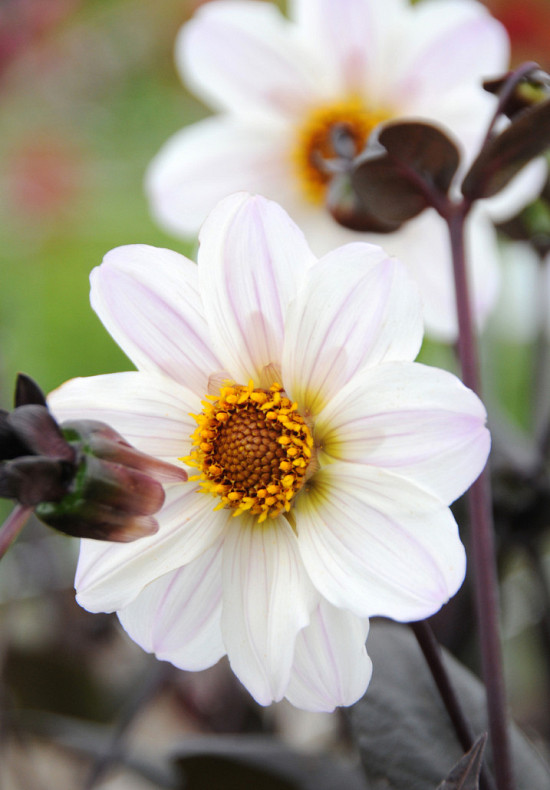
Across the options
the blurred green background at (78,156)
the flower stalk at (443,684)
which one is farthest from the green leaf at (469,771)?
the blurred green background at (78,156)

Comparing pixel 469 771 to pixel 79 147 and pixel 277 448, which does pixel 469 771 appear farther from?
pixel 79 147

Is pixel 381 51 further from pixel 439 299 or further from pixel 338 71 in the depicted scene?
pixel 439 299

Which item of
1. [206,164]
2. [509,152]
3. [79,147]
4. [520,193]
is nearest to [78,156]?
[79,147]

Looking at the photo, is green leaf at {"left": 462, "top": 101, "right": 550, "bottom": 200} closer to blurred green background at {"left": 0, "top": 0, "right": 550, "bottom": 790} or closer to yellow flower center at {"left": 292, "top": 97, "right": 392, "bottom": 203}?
yellow flower center at {"left": 292, "top": 97, "right": 392, "bottom": 203}

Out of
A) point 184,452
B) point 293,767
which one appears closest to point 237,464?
point 184,452

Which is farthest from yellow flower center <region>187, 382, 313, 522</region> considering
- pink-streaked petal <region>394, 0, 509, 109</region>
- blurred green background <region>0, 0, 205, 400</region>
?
blurred green background <region>0, 0, 205, 400</region>

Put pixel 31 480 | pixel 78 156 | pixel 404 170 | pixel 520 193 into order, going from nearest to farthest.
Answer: pixel 31 480 → pixel 404 170 → pixel 520 193 → pixel 78 156
